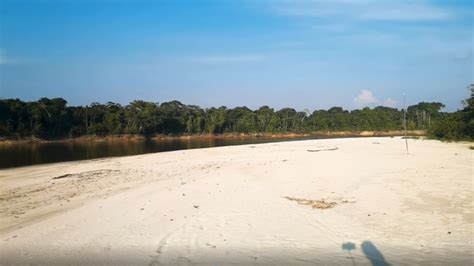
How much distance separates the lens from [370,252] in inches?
232

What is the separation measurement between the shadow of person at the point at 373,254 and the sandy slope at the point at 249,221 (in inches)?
0.7

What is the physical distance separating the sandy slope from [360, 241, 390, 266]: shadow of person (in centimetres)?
2

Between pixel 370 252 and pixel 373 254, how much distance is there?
91 mm

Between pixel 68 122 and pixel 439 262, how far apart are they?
3406 inches

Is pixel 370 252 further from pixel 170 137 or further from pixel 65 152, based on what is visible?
pixel 170 137

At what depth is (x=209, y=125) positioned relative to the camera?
9788 centimetres

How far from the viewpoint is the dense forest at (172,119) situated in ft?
236

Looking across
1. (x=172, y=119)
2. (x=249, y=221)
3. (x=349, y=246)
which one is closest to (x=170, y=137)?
(x=172, y=119)

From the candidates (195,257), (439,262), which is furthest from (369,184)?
(195,257)

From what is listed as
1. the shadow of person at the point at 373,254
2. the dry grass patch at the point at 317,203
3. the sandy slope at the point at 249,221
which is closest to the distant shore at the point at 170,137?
the sandy slope at the point at 249,221

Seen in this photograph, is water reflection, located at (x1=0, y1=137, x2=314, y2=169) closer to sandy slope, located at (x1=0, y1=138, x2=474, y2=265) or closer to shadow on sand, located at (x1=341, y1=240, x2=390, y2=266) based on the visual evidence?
sandy slope, located at (x1=0, y1=138, x2=474, y2=265)

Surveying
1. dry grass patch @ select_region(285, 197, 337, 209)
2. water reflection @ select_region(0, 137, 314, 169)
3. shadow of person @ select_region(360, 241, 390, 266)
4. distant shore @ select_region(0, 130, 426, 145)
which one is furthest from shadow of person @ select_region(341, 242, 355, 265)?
distant shore @ select_region(0, 130, 426, 145)

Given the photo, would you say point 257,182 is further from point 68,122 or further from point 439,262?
point 68,122

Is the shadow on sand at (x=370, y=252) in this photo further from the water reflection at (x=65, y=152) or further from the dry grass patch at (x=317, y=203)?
the water reflection at (x=65, y=152)
